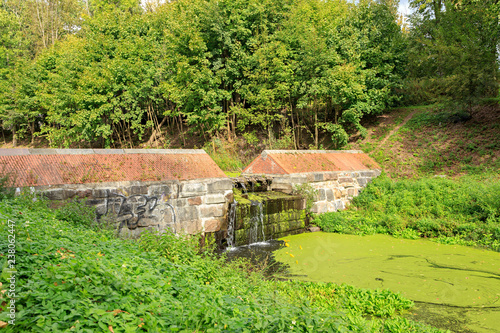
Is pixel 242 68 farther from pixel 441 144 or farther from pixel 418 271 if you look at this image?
pixel 418 271

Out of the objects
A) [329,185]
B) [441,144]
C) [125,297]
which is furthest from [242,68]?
[125,297]

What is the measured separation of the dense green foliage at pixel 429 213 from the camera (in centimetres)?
862

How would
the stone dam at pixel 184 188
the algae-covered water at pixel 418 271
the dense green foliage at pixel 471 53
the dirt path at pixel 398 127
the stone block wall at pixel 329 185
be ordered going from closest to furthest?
the algae-covered water at pixel 418 271 < the stone dam at pixel 184 188 < the stone block wall at pixel 329 185 < the dense green foliage at pixel 471 53 < the dirt path at pixel 398 127

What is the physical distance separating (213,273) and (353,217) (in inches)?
273

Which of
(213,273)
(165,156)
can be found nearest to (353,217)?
(165,156)

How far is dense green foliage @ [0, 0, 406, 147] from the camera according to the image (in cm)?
1722

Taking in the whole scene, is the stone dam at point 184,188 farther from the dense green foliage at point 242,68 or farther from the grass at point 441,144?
the dense green foliage at point 242,68

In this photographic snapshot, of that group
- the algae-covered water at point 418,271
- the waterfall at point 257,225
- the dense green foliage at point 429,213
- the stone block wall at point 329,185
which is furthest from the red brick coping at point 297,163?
the algae-covered water at point 418,271

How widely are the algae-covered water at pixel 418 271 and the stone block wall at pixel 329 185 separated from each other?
172 cm

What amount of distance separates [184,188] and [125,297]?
487 centimetres

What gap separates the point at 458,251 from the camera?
25.5 ft

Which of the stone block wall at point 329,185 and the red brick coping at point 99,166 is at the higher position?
the red brick coping at point 99,166

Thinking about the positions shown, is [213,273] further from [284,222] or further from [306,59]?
[306,59]

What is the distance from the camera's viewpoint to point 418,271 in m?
6.42
